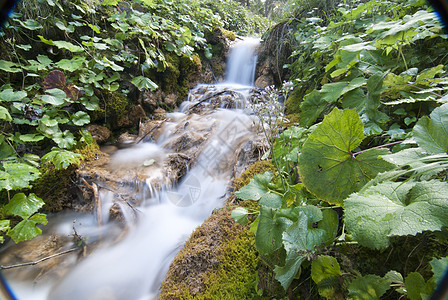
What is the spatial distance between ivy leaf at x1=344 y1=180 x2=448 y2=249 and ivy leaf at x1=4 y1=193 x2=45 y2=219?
2.72 m

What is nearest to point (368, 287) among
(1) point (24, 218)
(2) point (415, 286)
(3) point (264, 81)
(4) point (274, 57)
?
(2) point (415, 286)

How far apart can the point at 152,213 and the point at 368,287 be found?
2.55 metres

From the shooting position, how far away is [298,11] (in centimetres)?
535

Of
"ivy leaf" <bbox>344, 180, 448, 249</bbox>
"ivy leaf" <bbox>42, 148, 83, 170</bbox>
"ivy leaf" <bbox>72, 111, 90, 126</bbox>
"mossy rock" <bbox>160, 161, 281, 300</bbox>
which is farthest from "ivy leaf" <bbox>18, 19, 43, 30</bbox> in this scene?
"ivy leaf" <bbox>344, 180, 448, 249</bbox>

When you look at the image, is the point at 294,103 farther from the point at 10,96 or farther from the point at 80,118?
the point at 10,96

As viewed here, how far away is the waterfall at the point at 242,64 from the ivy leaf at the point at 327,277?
6.52 metres

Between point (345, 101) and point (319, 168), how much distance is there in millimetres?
825

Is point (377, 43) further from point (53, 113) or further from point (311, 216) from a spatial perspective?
point (53, 113)

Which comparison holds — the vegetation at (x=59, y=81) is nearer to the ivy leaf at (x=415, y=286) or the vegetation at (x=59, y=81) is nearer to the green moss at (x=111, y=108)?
the green moss at (x=111, y=108)

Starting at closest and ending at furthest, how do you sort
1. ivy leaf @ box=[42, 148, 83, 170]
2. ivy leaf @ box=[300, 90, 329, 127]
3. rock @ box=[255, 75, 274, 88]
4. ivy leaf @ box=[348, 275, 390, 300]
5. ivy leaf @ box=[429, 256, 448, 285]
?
ivy leaf @ box=[429, 256, 448, 285], ivy leaf @ box=[348, 275, 390, 300], ivy leaf @ box=[300, 90, 329, 127], ivy leaf @ box=[42, 148, 83, 170], rock @ box=[255, 75, 274, 88]

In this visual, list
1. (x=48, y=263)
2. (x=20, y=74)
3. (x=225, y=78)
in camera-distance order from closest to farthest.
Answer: (x=48, y=263) < (x=20, y=74) < (x=225, y=78)

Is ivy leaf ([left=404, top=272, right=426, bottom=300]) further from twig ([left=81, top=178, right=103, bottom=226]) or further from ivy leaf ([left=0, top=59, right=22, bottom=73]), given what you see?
ivy leaf ([left=0, top=59, right=22, bottom=73])

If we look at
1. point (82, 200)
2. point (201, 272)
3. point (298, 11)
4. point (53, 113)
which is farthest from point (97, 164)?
point (298, 11)

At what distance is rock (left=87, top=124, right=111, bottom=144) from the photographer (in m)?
3.51
